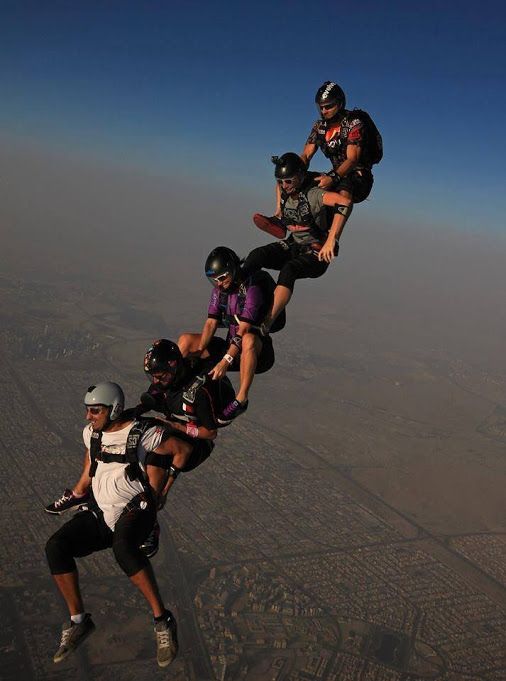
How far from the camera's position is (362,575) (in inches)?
3430

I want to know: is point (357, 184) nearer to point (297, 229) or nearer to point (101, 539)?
point (297, 229)

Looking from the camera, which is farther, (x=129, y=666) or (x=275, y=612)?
(x=275, y=612)

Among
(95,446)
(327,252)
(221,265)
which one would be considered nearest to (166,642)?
Result: (95,446)

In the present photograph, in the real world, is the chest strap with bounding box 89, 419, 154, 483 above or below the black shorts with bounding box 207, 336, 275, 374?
below

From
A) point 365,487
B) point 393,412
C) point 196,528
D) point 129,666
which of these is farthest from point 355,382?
point 129,666

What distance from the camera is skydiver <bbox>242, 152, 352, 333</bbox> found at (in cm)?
1164

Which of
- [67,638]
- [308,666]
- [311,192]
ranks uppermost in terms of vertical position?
[311,192]

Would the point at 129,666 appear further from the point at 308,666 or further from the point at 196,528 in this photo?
the point at 196,528

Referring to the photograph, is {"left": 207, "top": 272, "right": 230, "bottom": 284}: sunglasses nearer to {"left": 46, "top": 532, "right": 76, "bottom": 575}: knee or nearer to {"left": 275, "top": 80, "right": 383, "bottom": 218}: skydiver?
{"left": 275, "top": 80, "right": 383, "bottom": 218}: skydiver

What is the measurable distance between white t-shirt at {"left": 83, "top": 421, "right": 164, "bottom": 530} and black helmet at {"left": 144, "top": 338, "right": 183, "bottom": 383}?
3.82 feet

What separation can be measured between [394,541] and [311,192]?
96.3 meters

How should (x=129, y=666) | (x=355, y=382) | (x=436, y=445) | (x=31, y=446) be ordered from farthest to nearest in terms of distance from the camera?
1. (x=355, y=382)
2. (x=436, y=445)
3. (x=31, y=446)
4. (x=129, y=666)

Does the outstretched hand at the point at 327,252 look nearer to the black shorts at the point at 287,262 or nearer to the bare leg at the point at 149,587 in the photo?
the black shorts at the point at 287,262

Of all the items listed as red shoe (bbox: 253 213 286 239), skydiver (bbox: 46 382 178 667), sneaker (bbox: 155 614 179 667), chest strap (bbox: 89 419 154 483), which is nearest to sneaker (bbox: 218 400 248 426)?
skydiver (bbox: 46 382 178 667)
